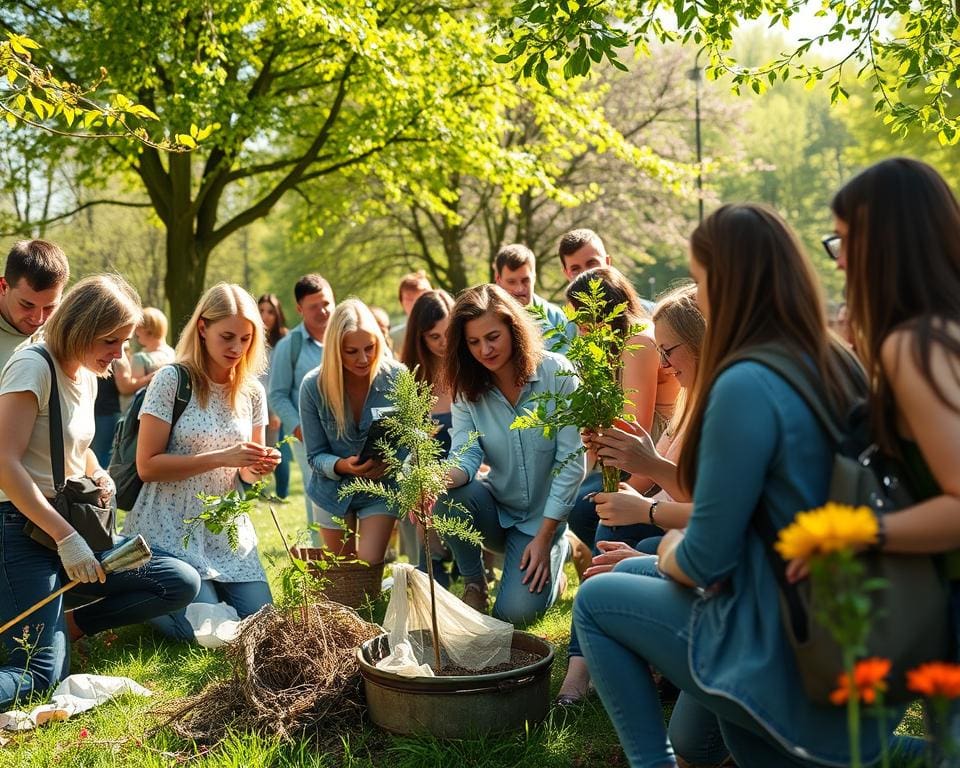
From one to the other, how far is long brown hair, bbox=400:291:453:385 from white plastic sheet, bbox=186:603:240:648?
190cm

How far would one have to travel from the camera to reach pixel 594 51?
423cm

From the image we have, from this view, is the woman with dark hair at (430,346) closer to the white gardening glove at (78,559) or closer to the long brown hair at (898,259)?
the white gardening glove at (78,559)

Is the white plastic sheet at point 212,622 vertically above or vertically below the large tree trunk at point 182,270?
below

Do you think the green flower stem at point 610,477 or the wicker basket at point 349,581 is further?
the wicker basket at point 349,581

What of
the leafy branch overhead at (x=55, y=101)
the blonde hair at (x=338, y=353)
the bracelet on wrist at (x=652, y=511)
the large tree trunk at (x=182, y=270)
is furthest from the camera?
the large tree trunk at (x=182, y=270)

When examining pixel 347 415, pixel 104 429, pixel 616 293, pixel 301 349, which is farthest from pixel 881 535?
pixel 104 429

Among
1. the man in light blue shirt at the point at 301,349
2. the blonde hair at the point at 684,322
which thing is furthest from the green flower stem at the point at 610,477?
the man in light blue shirt at the point at 301,349

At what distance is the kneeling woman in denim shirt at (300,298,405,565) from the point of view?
586 centimetres

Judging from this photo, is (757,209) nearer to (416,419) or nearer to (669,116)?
(416,419)

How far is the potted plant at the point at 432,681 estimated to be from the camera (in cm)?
355

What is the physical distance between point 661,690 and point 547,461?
1.44 m

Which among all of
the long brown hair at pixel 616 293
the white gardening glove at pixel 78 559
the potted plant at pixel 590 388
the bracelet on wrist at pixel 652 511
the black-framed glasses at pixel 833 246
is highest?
the long brown hair at pixel 616 293

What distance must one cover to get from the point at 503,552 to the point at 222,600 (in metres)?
1.57

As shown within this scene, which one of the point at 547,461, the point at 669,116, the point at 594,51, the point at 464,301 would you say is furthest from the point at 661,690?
the point at 669,116
